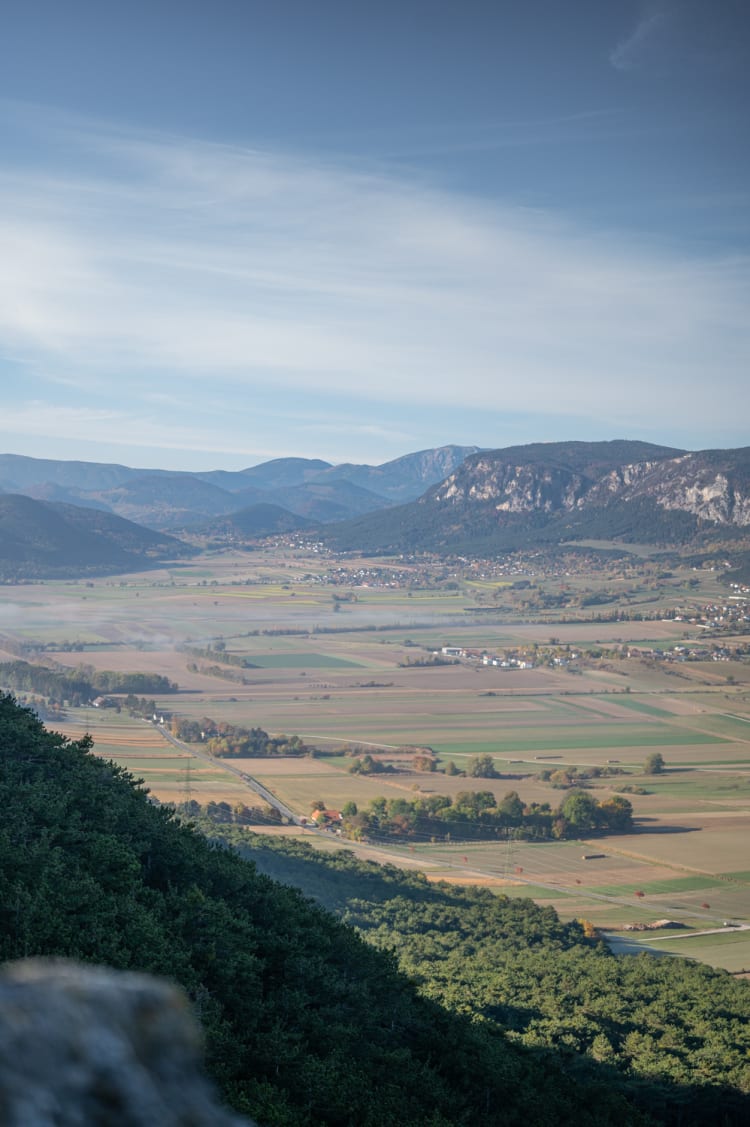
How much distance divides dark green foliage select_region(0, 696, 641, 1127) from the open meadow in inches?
800

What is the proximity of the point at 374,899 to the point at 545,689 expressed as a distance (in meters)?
60.3

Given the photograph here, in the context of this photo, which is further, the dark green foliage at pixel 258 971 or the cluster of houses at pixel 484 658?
the cluster of houses at pixel 484 658

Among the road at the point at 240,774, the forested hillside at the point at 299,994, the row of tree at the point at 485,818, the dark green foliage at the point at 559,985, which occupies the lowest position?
the road at the point at 240,774

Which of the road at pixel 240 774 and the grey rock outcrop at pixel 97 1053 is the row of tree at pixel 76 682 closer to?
the road at pixel 240 774

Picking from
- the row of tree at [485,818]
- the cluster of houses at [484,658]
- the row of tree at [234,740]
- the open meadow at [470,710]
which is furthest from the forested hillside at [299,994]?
the cluster of houses at [484,658]

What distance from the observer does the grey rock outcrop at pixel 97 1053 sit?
1.95 metres

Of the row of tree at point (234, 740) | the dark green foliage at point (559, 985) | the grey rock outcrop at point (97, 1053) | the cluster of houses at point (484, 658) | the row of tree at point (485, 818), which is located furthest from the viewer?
the cluster of houses at point (484, 658)

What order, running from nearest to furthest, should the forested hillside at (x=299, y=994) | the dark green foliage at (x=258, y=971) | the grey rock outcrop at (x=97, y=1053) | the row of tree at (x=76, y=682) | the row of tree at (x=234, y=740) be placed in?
1. the grey rock outcrop at (x=97, y=1053)
2. the dark green foliage at (x=258, y=971)
3. the forested hillside at (x=299, y=994)
4. the row of tree at (x=234, y=740)
5. the row of tree at (x=76, y=682)

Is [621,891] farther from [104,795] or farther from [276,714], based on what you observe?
[276,714]

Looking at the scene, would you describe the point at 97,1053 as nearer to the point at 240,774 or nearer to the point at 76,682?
the point at 240,774

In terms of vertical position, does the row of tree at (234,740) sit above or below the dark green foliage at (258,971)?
below

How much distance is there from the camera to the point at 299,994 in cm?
1438

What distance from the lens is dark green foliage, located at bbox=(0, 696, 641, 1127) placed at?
452 inches

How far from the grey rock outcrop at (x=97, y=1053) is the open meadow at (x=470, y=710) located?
116ft
